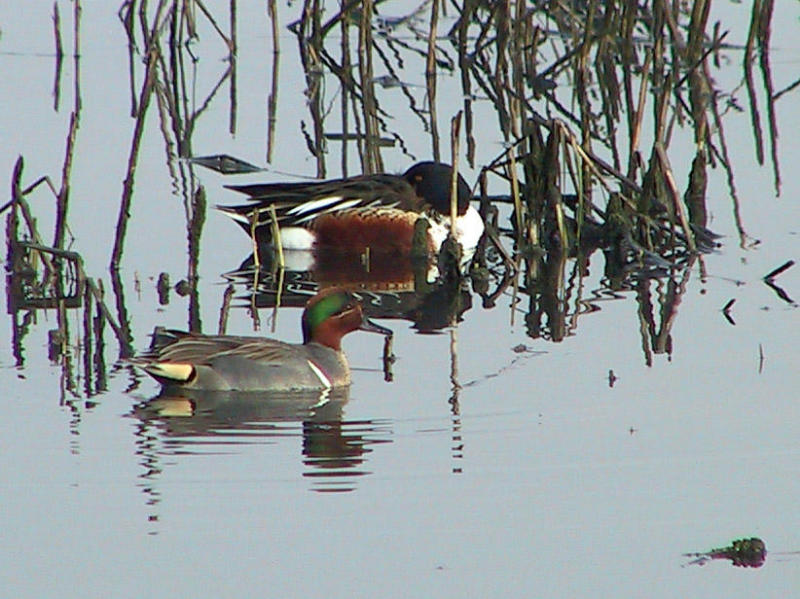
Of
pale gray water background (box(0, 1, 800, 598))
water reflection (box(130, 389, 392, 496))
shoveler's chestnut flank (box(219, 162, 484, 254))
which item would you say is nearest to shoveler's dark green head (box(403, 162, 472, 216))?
shoveler's chestnut flank (box(219, 162, 484, 254))

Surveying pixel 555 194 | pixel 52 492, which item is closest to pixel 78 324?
pixel 52 492

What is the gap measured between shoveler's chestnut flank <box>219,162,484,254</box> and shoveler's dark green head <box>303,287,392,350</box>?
2.70 meters

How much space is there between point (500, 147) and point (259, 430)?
5909 millimetres

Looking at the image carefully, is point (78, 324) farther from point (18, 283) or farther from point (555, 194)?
point (555, 194)

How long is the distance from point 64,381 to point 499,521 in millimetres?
2553

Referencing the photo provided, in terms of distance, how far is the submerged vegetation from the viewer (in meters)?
10.1

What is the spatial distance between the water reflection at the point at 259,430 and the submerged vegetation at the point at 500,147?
47 centimetres

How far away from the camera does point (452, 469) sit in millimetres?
7379

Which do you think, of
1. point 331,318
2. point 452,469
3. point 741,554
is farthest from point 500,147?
point 741,554

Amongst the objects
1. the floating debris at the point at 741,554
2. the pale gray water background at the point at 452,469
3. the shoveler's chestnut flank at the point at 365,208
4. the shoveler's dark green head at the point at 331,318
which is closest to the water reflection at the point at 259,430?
the pale gray water background at the point at 452,469

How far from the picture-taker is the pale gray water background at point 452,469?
6.30 m

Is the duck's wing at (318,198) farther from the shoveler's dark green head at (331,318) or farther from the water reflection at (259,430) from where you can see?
the water reflection at (259,430)

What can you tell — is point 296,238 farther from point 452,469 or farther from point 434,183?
point 452,469

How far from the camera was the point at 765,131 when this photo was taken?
1388 cm
